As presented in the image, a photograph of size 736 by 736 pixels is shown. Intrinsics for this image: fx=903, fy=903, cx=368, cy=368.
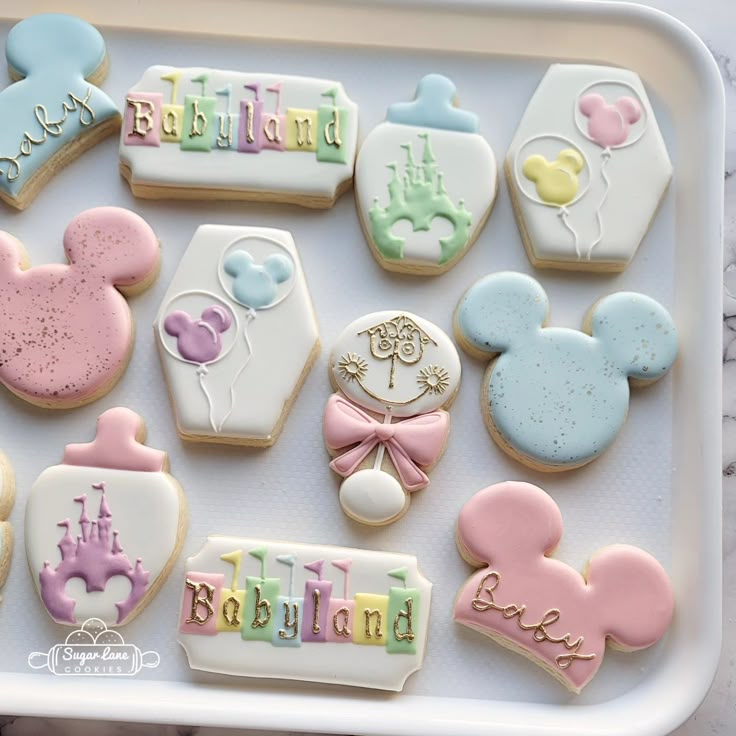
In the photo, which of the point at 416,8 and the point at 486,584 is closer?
the point at 486,584

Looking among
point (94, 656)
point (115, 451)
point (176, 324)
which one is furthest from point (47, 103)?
point (94, 656)

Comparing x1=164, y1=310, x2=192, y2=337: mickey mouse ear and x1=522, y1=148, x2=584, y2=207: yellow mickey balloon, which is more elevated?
x1=522, y1=148, x2=584, y2=207: yellow mickey balloon

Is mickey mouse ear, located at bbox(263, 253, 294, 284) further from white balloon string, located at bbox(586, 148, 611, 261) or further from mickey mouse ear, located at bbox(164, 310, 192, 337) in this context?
white balloon string, located at bbox(586, 148, 611, 261)

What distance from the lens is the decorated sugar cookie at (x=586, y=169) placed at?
117 centimetres

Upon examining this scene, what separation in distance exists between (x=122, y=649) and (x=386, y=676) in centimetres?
32

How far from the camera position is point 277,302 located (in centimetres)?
113

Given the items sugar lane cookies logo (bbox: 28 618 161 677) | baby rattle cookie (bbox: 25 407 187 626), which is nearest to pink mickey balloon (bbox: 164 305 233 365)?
baby rattle cookie (bbox: 25 407 187 626)

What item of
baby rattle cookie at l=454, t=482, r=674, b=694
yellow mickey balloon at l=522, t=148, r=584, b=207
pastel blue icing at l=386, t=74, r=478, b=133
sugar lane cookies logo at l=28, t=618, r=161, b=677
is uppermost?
pastel blue icing at l=386, t=74, r=478, b=133

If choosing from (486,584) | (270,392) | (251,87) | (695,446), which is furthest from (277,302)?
(695,446)

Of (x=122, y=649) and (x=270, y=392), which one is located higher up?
(x=270, y=392)

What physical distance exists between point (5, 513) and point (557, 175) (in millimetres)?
817

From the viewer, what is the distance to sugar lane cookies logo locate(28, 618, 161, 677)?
1070mm

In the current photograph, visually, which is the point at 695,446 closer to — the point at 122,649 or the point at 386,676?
the point at 386,676

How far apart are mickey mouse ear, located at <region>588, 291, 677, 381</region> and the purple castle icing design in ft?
2.08
